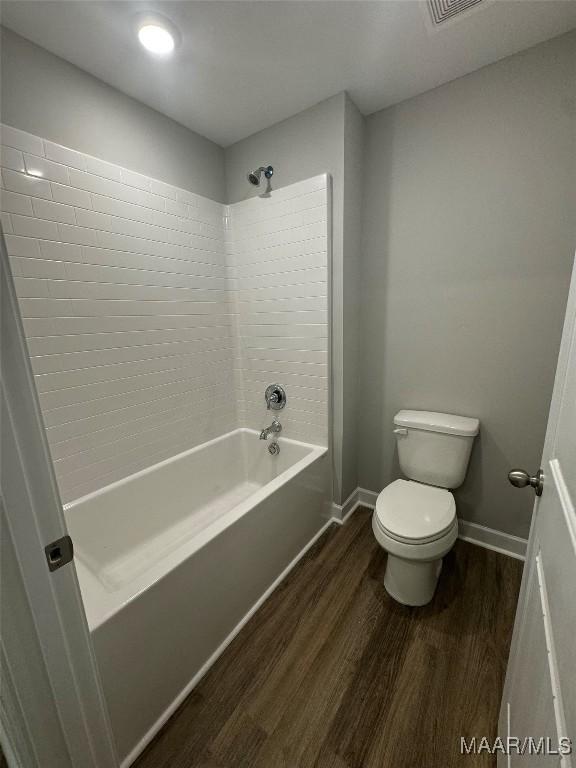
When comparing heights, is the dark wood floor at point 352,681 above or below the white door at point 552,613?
below

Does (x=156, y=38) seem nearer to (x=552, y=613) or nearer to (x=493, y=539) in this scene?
(x=552, y=613)

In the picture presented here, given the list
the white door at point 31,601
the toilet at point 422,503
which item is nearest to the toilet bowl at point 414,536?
the toilet at point 422,503

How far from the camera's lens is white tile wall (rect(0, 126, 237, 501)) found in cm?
127

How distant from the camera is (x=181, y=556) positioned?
43.1 inches

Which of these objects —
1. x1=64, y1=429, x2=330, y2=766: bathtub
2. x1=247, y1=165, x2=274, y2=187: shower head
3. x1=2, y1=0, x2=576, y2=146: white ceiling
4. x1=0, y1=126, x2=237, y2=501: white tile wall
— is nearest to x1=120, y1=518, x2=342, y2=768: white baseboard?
x1=64, y1=429, x2=330, y2=766: bathtub

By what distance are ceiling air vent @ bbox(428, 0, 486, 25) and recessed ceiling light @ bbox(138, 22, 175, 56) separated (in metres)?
0.97

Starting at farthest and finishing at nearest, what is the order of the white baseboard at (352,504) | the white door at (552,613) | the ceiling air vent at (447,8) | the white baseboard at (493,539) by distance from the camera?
the white baseboard at (352,504), the white baseboard at (493,539), the ceiling air vent at (447,8), the white door at (552,613)

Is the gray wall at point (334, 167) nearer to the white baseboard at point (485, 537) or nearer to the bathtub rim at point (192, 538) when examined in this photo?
the white baseboard at point (485, 537)

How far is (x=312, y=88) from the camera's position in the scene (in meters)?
1.49

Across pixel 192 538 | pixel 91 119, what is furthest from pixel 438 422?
pixel 91 119

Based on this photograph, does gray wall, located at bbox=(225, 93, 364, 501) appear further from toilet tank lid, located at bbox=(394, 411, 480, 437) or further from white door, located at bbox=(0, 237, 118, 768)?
white door, located at bbox=(0, 237, 118, 768)

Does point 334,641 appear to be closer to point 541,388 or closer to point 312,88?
point 541,388

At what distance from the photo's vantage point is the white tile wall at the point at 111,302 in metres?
1.27

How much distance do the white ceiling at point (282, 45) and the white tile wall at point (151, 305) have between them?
0.38 meters
